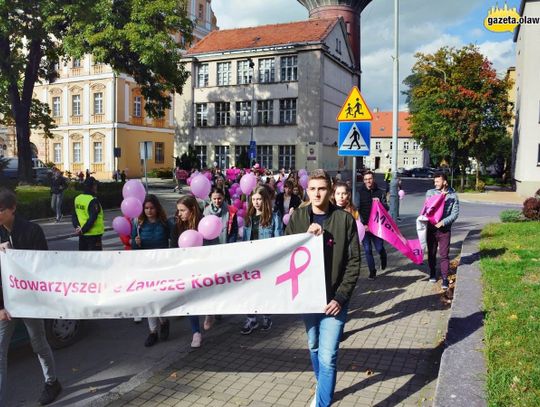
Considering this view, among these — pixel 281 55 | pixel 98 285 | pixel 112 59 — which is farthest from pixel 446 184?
pixel 281 55

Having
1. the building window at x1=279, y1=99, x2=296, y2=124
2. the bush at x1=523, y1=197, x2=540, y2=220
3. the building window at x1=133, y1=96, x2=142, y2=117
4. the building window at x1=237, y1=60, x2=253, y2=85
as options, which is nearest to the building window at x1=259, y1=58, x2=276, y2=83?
the building window at x1=237, y1=60, x2=253, y2=85

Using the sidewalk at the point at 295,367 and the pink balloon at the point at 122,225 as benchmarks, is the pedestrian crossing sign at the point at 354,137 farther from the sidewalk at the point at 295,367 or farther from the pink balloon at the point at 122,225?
the pink balloon at the point at 122,225

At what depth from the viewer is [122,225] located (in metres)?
7.10

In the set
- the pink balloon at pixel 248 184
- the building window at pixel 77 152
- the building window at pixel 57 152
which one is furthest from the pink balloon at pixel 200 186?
the building window at pixel 57 152

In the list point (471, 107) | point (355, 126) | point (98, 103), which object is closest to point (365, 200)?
point (355, 126)

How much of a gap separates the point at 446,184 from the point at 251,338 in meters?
4.32

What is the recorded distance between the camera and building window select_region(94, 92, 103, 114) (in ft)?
161

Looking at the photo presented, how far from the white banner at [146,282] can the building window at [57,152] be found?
5190 centimetres

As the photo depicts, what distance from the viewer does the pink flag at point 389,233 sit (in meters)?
9.17

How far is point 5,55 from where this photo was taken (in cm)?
2328

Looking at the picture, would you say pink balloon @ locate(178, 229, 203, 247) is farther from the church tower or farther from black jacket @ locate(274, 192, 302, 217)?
the church tower

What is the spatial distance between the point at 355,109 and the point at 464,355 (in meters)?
5.15

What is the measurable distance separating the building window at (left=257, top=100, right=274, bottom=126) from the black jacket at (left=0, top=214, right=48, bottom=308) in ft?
131

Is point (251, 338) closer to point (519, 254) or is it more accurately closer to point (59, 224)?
point (519, 254)
